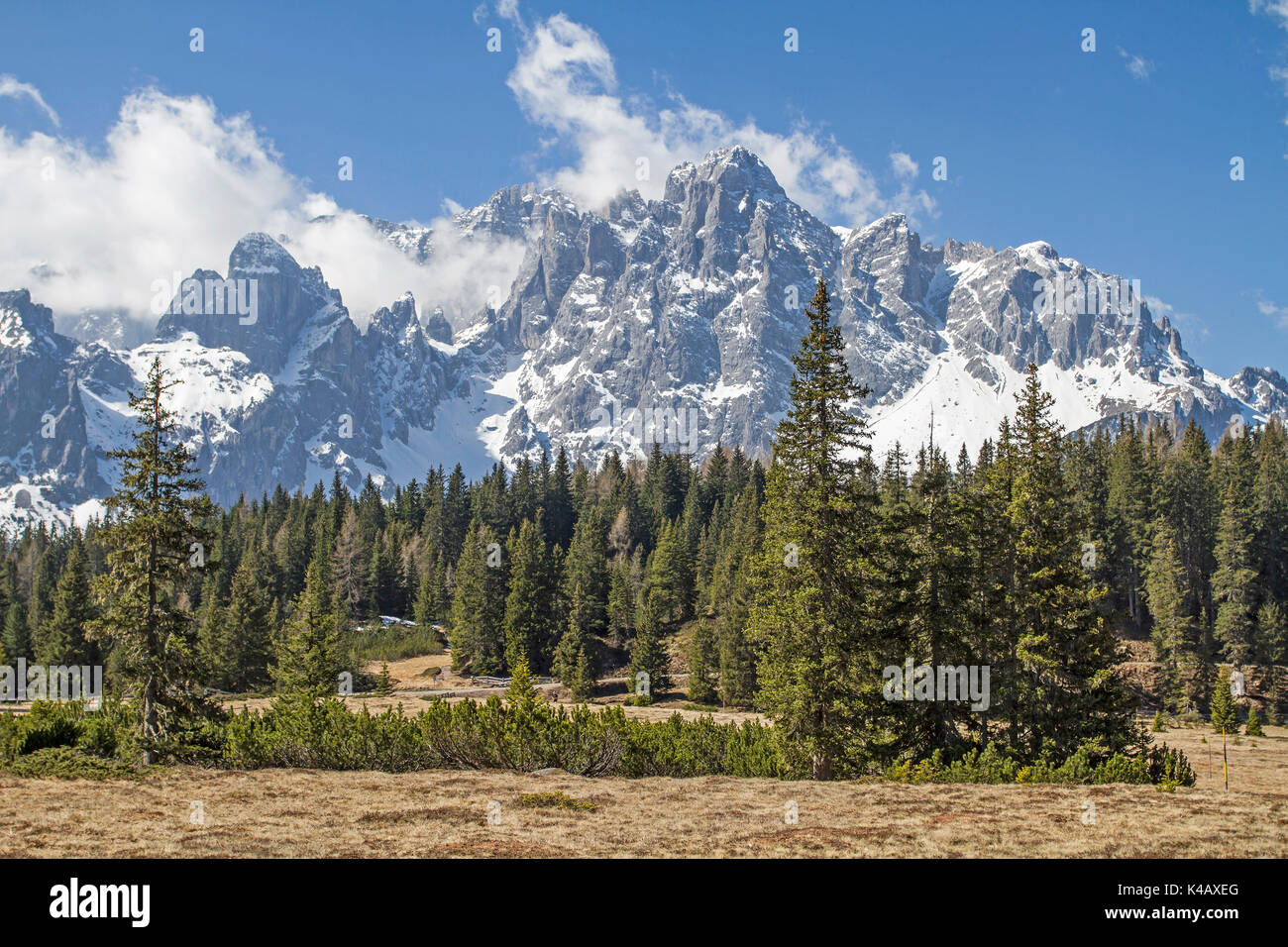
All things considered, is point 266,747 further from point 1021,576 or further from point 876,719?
point 1021,576

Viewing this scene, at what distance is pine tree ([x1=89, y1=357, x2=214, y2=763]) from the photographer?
78.2 feet

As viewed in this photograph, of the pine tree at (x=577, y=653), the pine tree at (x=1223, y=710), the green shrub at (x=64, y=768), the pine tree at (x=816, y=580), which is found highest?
the pine tree at (x=816, y=580)

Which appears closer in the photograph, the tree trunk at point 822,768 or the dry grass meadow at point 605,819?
the dry grass meadow at point 605,819

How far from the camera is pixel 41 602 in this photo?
10262cm

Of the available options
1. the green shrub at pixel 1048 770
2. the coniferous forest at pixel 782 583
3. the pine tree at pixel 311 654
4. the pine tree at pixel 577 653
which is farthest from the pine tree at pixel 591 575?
the green shrub at pixel 1048 770

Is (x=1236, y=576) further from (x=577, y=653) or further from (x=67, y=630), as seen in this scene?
(x=67, y=630)

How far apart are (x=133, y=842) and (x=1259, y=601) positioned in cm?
9262

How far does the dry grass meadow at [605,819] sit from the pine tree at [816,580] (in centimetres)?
385

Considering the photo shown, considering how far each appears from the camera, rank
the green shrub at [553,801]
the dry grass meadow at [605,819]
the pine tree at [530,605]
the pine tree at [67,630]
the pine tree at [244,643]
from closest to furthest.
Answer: the dry grass meadow at [605,819] → the green shrub at [553,801] → the pine tree at [244,643] → the pine tree at [67,630] → the pine tree at [530,605]

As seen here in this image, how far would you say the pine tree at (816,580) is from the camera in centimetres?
2405

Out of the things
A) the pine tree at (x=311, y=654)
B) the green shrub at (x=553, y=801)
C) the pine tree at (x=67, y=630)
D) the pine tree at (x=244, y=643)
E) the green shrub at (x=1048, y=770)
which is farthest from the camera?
the pine tree at (x=67, y=630)

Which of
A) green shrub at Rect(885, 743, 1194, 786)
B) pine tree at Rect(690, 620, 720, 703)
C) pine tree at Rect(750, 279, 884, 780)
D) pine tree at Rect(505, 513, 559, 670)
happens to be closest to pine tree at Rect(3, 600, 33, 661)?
pine tree at Rect(505, 513, 559, 670)

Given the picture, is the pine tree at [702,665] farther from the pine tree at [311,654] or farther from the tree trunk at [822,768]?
the tree trunk at [822,768]

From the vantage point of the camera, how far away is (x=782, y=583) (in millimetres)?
25328
